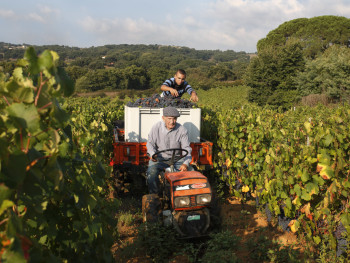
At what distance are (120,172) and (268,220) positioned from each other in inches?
119

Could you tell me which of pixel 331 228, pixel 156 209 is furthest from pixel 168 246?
pixel 331 228

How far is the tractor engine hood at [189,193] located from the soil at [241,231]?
0.65 metres

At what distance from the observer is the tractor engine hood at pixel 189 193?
13.1 feet

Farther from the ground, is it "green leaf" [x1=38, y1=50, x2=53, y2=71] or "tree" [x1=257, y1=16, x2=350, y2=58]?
"tree" [x1=257, y1=16, x2=350, y2=58]

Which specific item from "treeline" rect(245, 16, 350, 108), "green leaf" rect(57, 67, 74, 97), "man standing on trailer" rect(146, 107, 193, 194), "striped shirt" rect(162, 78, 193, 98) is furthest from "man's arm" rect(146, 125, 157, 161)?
"treeline" rect(245, 16, 350, 108)

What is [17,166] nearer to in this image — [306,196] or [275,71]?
[306,196]

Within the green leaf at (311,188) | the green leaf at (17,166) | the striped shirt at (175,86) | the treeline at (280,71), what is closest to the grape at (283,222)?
the green leaf at (311,188)

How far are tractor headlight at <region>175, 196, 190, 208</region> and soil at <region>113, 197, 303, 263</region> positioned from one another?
0.64 m

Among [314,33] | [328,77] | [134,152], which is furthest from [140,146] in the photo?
[314,33]

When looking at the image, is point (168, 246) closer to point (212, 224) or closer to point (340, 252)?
point (212, 224)

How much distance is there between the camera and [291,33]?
63188 mm

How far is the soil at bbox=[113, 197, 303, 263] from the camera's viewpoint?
402 cm

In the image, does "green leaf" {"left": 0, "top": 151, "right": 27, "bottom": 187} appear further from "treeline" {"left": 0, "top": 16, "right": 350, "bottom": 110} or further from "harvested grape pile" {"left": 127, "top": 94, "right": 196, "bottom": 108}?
"harvested grape pile" {"left": 127, "top": 94, "right": 196, "bottom": 108}

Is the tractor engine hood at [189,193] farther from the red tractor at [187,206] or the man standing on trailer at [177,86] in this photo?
the man standing on trailer at [177,86]
